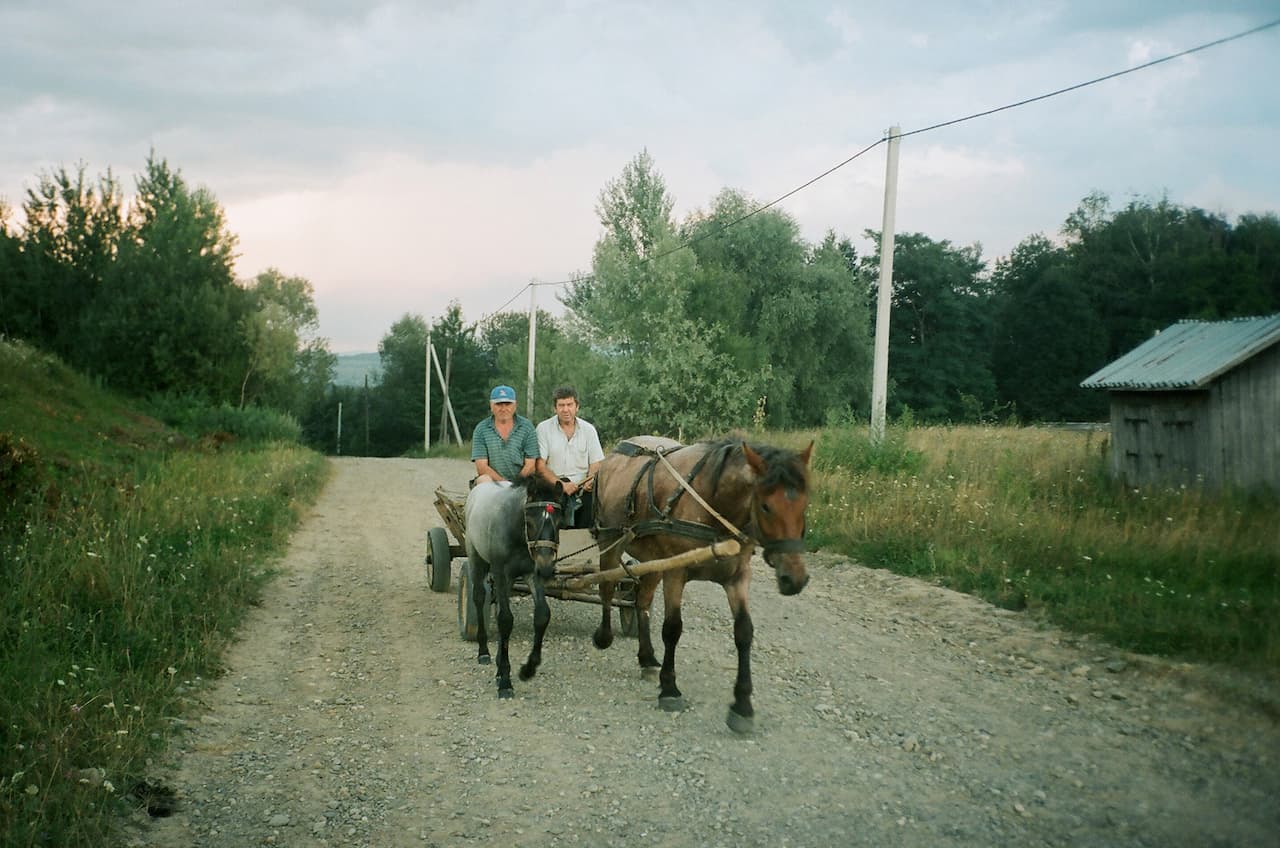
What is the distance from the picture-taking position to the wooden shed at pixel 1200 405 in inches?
402

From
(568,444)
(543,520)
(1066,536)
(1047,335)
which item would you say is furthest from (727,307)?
(543,520)

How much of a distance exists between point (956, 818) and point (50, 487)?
941cm

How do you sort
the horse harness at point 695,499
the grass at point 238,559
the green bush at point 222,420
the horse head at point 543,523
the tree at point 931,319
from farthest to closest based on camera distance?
the tree at point 931,319
the green bush at point 222,420
the horse head at point 543,523
the horse harness at point 695,499
the grass at point 238,559

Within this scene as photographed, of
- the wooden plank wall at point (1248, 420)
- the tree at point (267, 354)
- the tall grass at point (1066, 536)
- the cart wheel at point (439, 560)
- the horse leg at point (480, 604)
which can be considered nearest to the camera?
the tall grass at point (1066, 536)

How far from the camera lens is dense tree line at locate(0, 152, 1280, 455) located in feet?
36.6

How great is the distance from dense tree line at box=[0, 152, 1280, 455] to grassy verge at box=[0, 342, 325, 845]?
7861 mm

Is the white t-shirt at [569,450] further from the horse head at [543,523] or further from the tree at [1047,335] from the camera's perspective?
the tree at [1047,335]

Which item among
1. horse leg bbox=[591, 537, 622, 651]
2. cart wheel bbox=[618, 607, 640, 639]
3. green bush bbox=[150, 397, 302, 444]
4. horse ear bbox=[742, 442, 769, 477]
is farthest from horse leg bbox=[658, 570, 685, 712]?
green bush bbox=[150, 397, 302, 444]

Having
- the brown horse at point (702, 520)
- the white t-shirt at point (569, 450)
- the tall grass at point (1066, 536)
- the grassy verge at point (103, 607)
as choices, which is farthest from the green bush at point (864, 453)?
the grassy verge at point (103, 607)

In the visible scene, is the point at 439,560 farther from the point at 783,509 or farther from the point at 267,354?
the point at 267,354

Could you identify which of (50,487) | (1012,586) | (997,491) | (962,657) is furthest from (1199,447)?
(50,487)

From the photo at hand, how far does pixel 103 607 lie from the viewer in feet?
21.5

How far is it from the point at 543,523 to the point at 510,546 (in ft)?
1.61

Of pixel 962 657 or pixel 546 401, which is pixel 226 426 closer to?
pixel 546 401
